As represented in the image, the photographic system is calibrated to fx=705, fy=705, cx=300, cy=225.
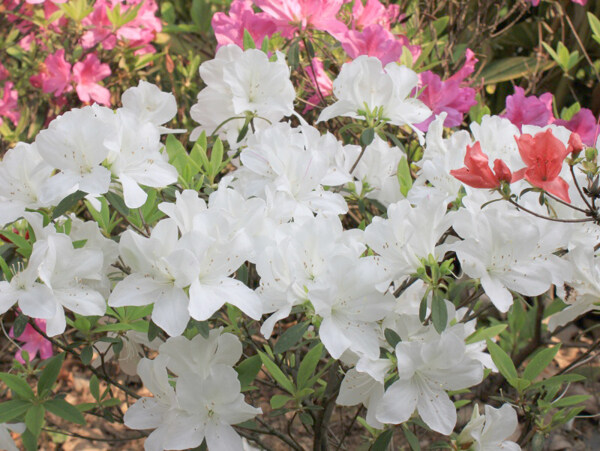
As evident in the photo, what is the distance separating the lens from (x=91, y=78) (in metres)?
2.26

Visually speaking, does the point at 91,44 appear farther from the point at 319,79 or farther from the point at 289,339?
the point at 289,339

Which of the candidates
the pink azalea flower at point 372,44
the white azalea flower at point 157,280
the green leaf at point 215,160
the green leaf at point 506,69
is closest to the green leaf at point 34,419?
the white azalea flower at point 157,280

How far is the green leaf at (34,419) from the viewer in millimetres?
1080

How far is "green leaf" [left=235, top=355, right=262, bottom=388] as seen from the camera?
3.53 ft

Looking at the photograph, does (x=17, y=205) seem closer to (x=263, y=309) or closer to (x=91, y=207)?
(x=91, y=207)

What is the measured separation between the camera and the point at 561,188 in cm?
103

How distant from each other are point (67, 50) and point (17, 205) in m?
1.48

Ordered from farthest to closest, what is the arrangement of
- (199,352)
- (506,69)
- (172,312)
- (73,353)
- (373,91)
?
1. (506,69)
2. (373,91)
3. (73,353)
4. (199,352)
5. (172,312)

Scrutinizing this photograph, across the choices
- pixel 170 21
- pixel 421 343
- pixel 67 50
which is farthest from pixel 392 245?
pixel 170 21

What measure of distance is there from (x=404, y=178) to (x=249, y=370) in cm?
49

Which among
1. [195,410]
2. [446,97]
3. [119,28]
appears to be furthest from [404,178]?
[119,28]

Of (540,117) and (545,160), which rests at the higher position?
(545,160)

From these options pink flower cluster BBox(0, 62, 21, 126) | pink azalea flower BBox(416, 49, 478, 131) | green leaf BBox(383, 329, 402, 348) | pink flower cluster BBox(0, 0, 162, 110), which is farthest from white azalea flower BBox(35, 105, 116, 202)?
pink flower cluster BBox(0, 62, 21, 126)

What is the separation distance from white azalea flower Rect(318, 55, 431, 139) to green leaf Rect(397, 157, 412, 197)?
0.30 feet
